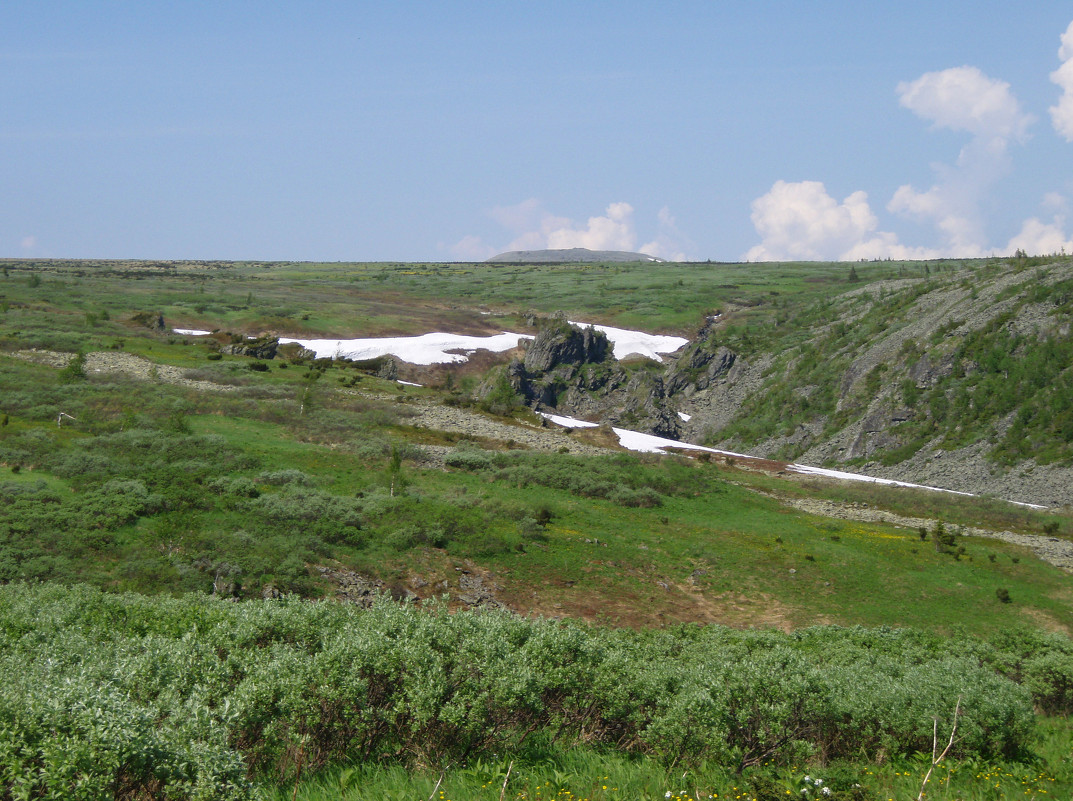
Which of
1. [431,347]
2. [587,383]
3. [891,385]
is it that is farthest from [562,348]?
[891,385]

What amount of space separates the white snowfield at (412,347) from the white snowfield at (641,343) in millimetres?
15804

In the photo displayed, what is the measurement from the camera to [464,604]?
2412 centimetres

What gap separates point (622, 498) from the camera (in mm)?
38312

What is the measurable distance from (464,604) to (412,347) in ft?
228

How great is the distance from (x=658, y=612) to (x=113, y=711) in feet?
69.8

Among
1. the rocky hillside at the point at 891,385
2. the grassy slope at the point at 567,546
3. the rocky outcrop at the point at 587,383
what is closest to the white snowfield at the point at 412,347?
the rocky outcrop at the point at 587,383

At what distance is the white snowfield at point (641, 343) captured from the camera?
107 m

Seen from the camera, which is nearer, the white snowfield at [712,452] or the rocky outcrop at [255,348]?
the white snowfield at [712,452]

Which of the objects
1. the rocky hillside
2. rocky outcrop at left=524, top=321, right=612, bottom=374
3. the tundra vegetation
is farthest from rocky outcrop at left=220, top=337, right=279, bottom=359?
rocky outcrop at left=524, top=321, right=612, bottom=374

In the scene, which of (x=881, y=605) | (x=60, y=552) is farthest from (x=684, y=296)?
(x=60, y=552)

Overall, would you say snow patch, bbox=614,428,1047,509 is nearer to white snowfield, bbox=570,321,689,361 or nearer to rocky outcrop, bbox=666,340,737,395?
rocky outcrop, bbox=666,340,737,395

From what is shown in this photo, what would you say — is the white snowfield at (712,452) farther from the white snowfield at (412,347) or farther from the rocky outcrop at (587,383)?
the white snowfield at (412,347)

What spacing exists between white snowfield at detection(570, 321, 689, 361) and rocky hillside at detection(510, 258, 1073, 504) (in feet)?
31.6

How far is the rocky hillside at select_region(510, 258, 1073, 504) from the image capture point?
187ft
